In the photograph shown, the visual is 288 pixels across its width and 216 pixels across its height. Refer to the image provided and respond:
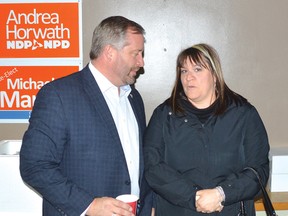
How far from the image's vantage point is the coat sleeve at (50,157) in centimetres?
166

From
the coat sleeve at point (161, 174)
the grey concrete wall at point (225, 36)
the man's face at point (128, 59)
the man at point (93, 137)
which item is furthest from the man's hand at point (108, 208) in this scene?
the grey concrete wall at point (225, 36)

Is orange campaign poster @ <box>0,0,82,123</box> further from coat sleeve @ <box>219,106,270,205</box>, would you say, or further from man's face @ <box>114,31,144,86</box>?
coat sleeve @ <box>219,106,270,205</box>

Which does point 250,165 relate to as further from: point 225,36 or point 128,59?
point 225,36

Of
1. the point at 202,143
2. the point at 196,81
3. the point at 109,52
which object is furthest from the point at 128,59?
the point at 202,143

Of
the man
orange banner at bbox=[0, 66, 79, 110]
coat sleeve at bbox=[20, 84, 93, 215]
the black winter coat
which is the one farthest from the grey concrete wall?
coat sleeve at bbox=[20, 84, 93, 215]

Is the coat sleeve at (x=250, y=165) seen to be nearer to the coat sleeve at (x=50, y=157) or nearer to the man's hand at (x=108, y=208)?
the man's hand at (x=108, y=208)

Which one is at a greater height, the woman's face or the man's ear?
the man's ear

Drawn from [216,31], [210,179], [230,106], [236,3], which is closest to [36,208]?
[210,179]

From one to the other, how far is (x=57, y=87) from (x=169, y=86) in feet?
4.04

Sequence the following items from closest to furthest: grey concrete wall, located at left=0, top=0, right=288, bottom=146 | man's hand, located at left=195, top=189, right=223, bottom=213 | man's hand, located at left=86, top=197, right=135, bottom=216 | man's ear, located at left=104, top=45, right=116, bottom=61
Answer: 1. man's hand, located at left=86, top=197, right=135, bottom=216
2. man's hand, located at left=195, top=189, right=223, bottom=213
3. man's ear, located at left=104, top=45, right=116, bottom=61
4. grey concrete wall, located at left=0, top=0, right=288, bottom=146

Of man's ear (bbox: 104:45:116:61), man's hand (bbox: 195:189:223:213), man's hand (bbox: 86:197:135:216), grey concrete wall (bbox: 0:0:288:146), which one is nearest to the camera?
man's hand (bbox: 86:197:135:216)

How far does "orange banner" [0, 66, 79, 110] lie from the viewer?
2.82 m

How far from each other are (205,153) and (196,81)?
0.33 meters

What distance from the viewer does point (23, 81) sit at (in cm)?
284
